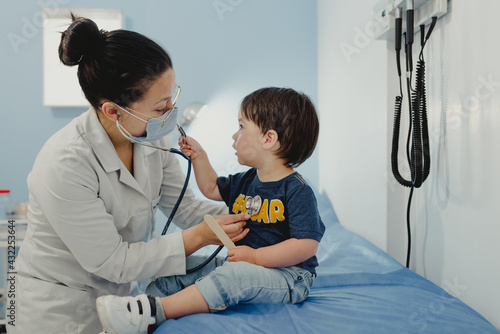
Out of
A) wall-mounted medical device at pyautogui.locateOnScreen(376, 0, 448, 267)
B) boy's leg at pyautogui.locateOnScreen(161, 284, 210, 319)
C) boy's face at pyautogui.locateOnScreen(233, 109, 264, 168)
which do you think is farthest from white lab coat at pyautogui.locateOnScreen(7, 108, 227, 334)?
wall-mounted medical device at pyautogui.locateOnScreen(376, 0, 448, 267)

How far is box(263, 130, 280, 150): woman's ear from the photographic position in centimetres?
125

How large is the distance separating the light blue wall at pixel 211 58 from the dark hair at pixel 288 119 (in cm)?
158

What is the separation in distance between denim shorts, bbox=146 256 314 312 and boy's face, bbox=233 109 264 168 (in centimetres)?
35

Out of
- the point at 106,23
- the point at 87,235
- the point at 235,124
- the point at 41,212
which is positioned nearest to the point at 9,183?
the point at 106,23

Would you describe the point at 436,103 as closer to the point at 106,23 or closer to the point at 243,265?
the point at 243,265

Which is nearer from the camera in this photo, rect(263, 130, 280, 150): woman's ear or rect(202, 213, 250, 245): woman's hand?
rect(202, 213, 250, 245): woman's hand

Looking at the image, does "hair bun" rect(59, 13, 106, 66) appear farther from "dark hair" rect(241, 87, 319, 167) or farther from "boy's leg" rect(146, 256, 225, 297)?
"boy's leg" rect(146, 256, 225, 297)

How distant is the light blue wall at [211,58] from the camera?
2750 millimetres

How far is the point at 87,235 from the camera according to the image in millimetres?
1058

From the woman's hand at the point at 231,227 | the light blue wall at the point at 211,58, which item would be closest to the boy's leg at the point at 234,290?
the woman's hand at the point at 231,227

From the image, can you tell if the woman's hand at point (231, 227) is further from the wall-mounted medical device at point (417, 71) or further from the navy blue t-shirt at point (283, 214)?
the wall-mounted medical device at point (417, 71)

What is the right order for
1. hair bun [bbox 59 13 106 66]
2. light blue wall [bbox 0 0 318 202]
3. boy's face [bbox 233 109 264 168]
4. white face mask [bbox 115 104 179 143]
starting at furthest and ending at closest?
light blue wall [bbox 0 0 318 202] → boy's face [bbox 233 109 264 168] → white face mask [bbox 115 104 179 143] → hair bun [bbox 59 13 106 66]

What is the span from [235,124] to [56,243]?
182cm

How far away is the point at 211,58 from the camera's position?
9.38 feet
